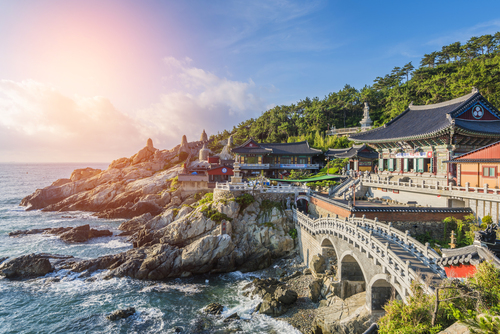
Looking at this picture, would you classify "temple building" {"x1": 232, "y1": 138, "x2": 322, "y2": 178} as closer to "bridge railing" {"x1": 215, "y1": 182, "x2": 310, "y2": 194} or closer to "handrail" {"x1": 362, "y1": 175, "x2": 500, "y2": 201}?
"bridge railing" {"x1": 215, "y1": 182, "x2": 310, "y2": 194}

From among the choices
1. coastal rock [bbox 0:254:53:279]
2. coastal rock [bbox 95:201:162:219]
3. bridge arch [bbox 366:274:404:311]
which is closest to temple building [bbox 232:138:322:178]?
coastal rock [bbox 95:201:162:219]

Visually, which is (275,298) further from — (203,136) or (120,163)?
(203,136)

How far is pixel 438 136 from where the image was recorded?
30625mm

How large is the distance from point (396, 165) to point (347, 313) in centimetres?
2652

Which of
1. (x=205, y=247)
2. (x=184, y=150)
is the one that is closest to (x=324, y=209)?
(x=205, y=247)

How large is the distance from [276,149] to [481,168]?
146 ft

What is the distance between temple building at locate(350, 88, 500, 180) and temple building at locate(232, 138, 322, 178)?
23733 mm

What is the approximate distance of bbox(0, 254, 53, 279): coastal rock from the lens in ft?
106

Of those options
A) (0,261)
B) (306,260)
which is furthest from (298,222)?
(0,261)

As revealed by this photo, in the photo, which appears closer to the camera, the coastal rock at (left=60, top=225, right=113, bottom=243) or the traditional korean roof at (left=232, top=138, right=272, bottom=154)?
the coastal rock at (left=60, top=225, right=113, bottom=243)

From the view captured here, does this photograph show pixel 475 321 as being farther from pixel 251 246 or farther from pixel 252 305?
pixel 251 246

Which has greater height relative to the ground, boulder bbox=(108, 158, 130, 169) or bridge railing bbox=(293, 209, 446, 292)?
boulder bbox=(108, 158, 130, 169)

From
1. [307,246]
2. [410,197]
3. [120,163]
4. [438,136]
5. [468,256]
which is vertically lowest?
[307,246]

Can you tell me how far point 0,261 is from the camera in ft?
120
